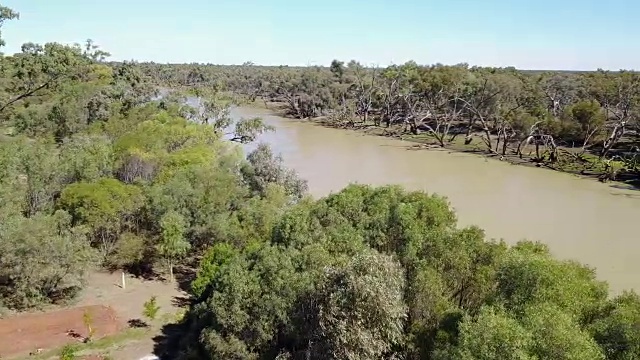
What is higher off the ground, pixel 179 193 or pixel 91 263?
pixel 179 193

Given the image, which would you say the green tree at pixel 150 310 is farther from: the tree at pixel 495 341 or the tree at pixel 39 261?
the tree at pixel 495 341

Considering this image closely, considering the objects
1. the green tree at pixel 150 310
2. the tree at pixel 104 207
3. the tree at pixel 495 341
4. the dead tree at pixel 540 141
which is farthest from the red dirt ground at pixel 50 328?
the dead tree at pixel 540 141

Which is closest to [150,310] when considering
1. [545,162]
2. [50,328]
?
[50,328]

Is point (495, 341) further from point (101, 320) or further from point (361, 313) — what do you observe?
point (101, 320)

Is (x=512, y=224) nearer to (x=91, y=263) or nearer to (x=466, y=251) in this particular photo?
(x=466, y=251)

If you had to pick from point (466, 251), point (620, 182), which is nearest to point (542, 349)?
point (466, 251)

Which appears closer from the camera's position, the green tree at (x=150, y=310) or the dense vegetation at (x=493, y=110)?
the green tree at (x=150, y=310)
